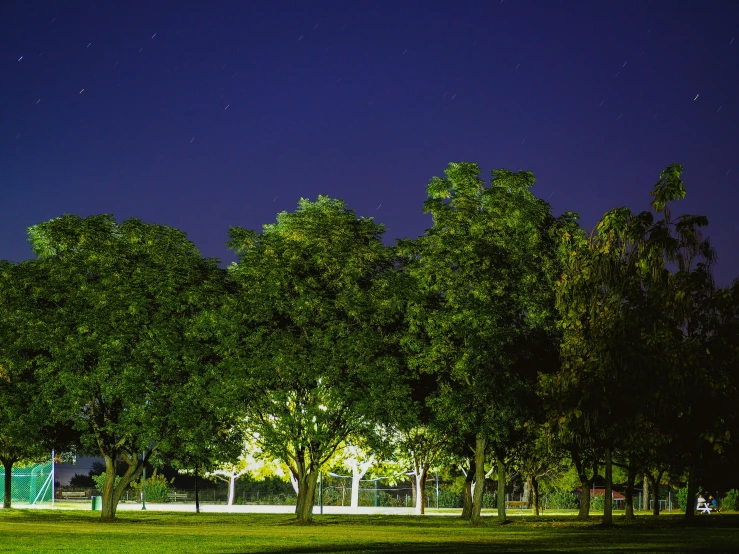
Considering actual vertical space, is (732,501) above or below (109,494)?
above

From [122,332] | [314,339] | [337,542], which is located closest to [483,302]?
[314,339]

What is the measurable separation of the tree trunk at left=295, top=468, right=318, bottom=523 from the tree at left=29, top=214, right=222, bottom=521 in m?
6.15

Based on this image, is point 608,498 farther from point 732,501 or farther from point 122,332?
point 732,501

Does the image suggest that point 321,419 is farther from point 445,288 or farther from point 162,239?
point 162,239

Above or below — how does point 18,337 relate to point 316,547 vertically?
above

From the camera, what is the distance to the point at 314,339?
45.1 meters

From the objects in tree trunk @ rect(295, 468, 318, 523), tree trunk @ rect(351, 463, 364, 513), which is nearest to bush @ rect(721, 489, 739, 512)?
tree trunk @ rect(351, 463, 364, 513)

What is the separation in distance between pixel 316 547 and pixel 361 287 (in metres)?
22.6

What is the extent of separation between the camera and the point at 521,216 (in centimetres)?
4562

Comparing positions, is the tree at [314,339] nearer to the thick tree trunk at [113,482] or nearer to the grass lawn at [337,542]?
the thick tree trunk at [113,482]

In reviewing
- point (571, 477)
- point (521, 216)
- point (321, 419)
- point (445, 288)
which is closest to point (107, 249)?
point (321, 419)

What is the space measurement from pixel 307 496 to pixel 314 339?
708 centimetres

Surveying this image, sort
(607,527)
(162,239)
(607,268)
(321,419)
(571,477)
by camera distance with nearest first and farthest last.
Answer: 1. (607,268)
2. (607,527)
3. (321,419)
4. (162,239)
5. (571,477)

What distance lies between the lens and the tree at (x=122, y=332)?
44.8 m
